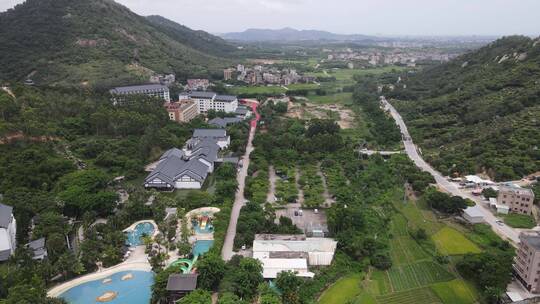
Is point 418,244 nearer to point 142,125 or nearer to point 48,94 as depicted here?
point 142,125

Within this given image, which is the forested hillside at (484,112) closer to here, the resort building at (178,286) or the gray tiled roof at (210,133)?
the gray tiled roof at (210,133)

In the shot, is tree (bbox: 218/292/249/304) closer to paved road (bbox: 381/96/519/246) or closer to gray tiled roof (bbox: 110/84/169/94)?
paved road (bbox: 381/96/519/246)

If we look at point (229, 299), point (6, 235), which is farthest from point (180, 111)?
point (229, 299)

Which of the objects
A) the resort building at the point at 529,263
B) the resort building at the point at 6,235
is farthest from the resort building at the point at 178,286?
the resort building at the point at 529,263

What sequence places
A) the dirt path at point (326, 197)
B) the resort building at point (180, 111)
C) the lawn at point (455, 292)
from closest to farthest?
the lawn at point (455, 292) → the dirt path at point (326, 197) → the resort building at point (180, 111)

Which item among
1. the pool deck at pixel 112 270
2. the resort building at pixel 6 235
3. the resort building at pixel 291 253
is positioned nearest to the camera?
the pool deck at pixel 112 270

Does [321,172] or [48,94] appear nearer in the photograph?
[321,172]

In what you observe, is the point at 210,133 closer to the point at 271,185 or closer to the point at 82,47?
the point at 271,185

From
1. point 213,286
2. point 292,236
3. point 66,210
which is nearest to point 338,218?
point 292,236
